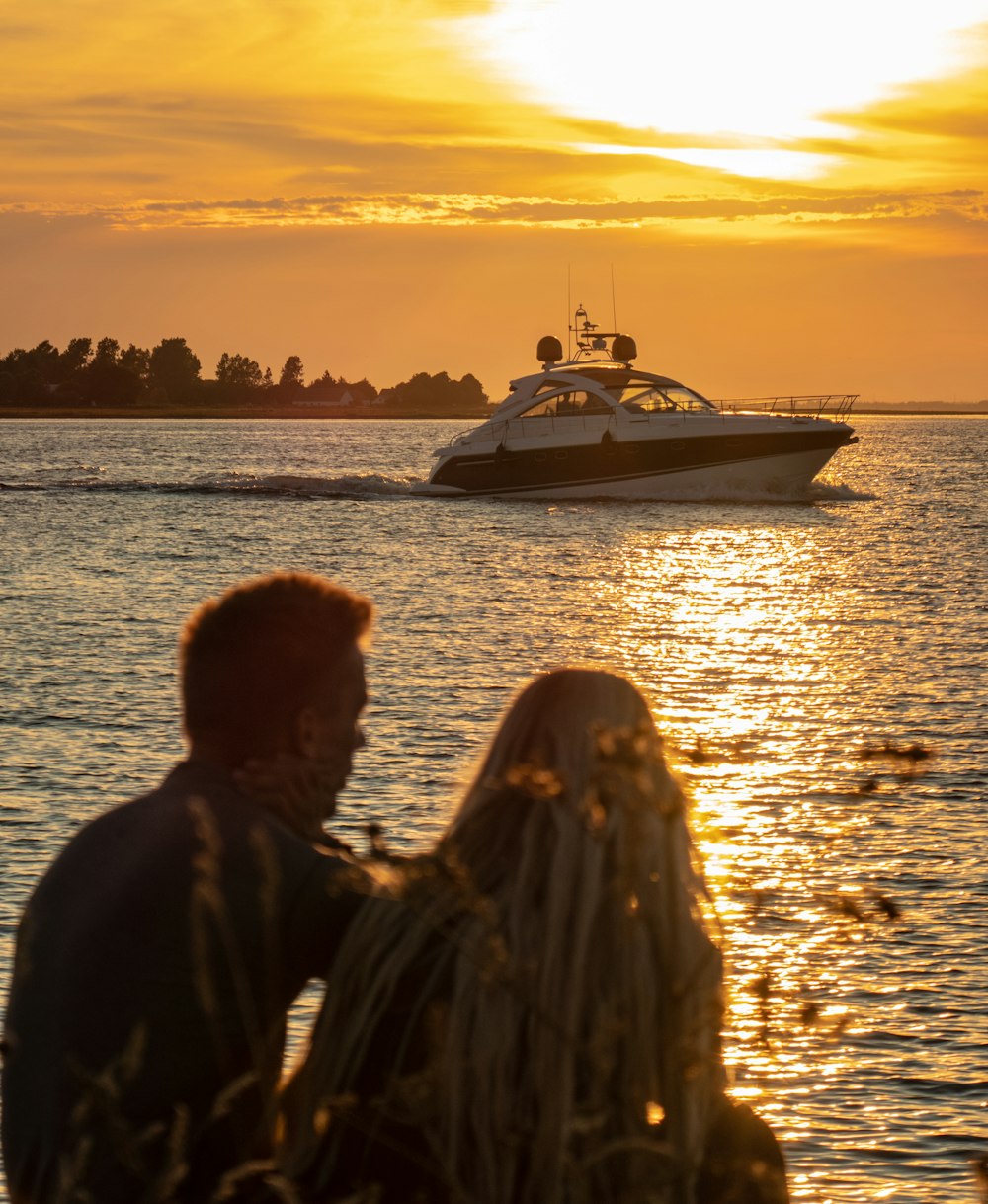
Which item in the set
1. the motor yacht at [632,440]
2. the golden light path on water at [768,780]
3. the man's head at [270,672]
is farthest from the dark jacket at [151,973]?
the motor yacht at [632,440]

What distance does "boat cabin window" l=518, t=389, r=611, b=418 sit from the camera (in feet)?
135

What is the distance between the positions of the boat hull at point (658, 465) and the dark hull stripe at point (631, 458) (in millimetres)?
22

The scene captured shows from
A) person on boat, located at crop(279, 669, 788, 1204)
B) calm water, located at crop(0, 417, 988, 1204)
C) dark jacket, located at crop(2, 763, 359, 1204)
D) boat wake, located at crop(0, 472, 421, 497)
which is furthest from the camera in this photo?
boat wake, located at crop(0, 472, 421, 497)

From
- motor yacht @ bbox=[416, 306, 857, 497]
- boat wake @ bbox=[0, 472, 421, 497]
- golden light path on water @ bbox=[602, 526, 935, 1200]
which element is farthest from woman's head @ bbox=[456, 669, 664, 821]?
boat wake @ bbox=[0, 472, 421, 497]

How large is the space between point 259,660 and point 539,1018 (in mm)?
755

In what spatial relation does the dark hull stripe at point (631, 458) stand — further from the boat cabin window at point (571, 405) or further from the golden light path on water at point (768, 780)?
the golden light path on water at point (768, 780)

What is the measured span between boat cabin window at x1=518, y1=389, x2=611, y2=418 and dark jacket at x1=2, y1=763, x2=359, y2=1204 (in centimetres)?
3868

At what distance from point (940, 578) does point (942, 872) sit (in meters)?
21.5

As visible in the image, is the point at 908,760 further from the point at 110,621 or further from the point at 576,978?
the point at 110,621

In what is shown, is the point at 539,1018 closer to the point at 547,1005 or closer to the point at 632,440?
the point at 547,1005

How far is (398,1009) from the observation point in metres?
2.31

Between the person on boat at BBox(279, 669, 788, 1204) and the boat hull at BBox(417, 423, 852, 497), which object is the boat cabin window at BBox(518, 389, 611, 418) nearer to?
the boat hull at BBox(417, 423, 852, 497)

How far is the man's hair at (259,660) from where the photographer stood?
2.49 metres

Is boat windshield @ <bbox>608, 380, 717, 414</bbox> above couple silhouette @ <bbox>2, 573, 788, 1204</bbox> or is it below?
above
